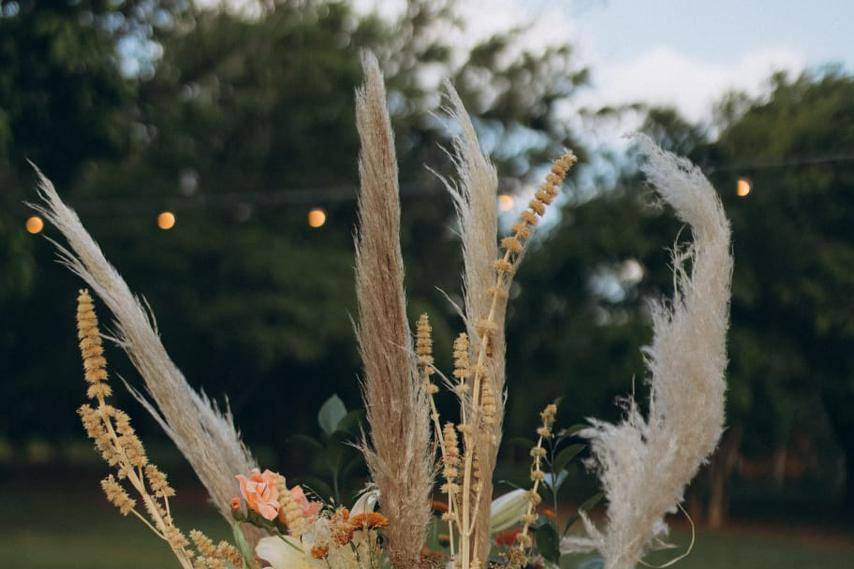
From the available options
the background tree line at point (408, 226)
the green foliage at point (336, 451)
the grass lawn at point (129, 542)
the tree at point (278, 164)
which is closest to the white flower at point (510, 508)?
the green foliage at point (336, 451)

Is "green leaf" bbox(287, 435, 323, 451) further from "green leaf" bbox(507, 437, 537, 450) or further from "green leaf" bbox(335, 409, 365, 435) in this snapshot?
"green leaf" bbox(507, 437, 537, 450)

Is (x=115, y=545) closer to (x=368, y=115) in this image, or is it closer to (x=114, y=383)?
(x=114, y=383)

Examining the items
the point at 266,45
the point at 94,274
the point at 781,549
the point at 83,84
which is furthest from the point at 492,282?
the point at 266,45

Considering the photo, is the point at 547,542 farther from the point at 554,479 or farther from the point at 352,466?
the point at 352,466

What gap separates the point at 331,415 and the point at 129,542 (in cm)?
1459

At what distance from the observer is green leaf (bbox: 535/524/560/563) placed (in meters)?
1.17

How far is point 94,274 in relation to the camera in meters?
1.02

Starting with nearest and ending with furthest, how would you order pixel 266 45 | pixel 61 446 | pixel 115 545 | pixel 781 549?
pixel 115 545
pixel 781 549
pixel 266 45
pixel 61 446

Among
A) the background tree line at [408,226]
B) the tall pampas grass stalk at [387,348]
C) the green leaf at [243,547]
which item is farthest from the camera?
the background tree line at [408,226]

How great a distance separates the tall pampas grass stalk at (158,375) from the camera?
1.02 m

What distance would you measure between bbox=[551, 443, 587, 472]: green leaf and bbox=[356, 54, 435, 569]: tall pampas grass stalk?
10.5 inches

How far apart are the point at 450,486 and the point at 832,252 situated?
640 inches

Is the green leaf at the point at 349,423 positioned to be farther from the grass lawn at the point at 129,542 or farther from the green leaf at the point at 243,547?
the grass lawn at the point at 129,542

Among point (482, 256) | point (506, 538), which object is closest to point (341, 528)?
point (482, 256)
